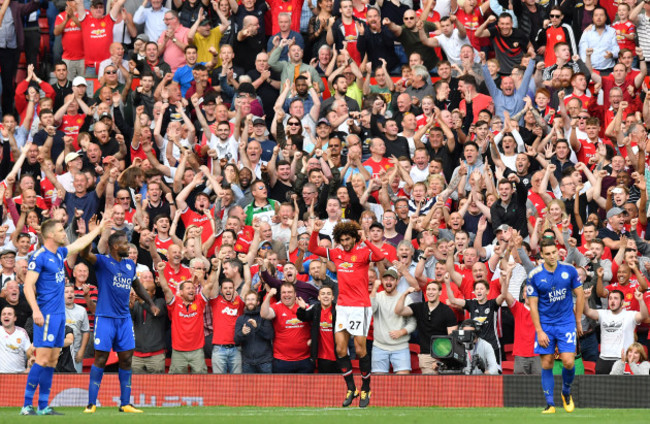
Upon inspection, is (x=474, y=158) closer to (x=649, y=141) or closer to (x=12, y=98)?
(x=649, y=141)

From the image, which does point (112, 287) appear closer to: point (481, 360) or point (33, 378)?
point (33, 378)

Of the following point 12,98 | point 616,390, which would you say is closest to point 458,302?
point 616,390

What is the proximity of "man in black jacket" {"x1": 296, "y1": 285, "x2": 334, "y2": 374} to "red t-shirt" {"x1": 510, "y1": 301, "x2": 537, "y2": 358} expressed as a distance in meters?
2.86

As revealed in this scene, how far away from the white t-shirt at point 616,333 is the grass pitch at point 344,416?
253 cm

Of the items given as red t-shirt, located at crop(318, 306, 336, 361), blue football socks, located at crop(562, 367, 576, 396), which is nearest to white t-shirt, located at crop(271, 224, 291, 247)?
red t-shirt, located at crop(318, 306, 336, 361)

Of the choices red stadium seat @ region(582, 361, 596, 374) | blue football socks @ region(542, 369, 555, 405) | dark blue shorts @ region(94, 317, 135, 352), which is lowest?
red stadium seat @ region(582, 361, 596, 374)

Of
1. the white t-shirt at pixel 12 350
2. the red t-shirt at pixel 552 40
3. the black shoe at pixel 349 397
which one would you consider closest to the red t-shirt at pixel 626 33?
the red t-shirt at pixel 552 40

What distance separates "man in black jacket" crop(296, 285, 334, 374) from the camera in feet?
62.5

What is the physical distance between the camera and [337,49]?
2564 centimetres

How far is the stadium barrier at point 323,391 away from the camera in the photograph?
57.7 ft

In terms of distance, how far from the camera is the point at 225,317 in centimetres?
1952

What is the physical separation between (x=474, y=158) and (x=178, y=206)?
5.46m

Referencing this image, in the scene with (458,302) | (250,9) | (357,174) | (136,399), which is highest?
(250,9)

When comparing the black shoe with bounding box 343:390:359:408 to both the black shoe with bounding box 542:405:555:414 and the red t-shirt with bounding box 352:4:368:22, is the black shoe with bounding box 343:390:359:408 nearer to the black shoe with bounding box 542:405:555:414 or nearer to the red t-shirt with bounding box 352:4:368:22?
the black shoe with bounding box 542:405:555:414
